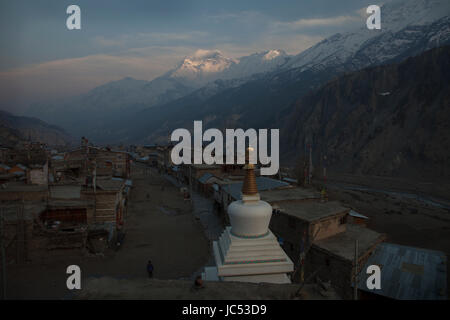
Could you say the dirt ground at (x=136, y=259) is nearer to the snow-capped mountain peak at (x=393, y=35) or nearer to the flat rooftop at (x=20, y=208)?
the flat rooftop at (x=20, y=208)

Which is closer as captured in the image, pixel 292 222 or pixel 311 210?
pixel 292 222

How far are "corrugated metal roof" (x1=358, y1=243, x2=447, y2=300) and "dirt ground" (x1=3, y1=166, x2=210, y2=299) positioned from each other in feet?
→ 28.4

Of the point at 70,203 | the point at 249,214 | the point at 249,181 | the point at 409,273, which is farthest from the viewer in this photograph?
the point at 70,203

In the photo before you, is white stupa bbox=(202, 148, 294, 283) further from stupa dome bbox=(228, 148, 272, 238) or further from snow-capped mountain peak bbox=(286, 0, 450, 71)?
snow-capped mountain peak bbox=(286, 0, 450, 71)

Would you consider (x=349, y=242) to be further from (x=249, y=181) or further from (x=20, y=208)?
(x=20, y=208)

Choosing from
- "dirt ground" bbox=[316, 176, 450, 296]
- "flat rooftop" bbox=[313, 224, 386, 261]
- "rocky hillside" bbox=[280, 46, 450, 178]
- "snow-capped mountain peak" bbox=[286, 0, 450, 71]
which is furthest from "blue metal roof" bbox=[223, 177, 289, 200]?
"snow-capped mountain peak" bbox=[286, 0, 450, 71]

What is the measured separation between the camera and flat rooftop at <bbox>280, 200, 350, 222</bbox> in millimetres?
16359

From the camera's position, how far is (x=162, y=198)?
117ft

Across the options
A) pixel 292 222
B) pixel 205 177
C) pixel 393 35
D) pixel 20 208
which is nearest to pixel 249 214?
pixel 292 222

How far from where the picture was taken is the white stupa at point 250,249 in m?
9.16

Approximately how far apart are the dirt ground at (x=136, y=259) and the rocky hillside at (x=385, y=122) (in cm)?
5143

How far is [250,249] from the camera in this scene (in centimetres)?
936

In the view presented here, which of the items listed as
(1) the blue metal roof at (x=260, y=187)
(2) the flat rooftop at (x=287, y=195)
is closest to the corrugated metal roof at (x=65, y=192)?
(1) the blue metal roof at (x=260, y=187)

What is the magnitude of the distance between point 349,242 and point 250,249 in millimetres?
8995
